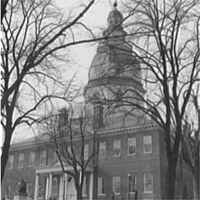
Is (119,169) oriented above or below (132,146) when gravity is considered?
below

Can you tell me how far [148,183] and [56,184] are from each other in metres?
11.2

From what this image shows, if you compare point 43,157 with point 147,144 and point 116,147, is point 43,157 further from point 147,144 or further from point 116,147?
→ point 147,144

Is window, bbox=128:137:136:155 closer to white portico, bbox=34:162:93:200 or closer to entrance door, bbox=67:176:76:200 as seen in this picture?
white portico, bbox=34:162:93:200

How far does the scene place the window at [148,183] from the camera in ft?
125

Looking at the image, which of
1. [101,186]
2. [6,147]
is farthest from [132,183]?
[6,147]

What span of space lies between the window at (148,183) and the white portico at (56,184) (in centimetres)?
569

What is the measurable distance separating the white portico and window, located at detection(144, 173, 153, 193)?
5694 mm

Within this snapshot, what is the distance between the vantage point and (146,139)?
40.2m

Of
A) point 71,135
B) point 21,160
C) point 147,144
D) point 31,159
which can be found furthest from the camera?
point 21,160

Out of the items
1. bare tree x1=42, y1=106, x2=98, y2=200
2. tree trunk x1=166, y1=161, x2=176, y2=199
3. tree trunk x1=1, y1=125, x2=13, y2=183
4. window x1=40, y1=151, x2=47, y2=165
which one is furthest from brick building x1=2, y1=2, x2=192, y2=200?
tree trunk x1=166, y1=161, x2=176, y2=199

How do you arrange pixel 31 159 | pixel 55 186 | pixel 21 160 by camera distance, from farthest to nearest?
pixel 21 160, pixel 31 159, pixel 55 186

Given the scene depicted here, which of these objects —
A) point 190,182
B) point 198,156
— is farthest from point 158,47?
point 190,182

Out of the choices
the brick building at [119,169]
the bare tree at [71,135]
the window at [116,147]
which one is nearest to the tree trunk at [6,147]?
the bare tree at [71,135]

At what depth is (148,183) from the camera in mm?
38531
